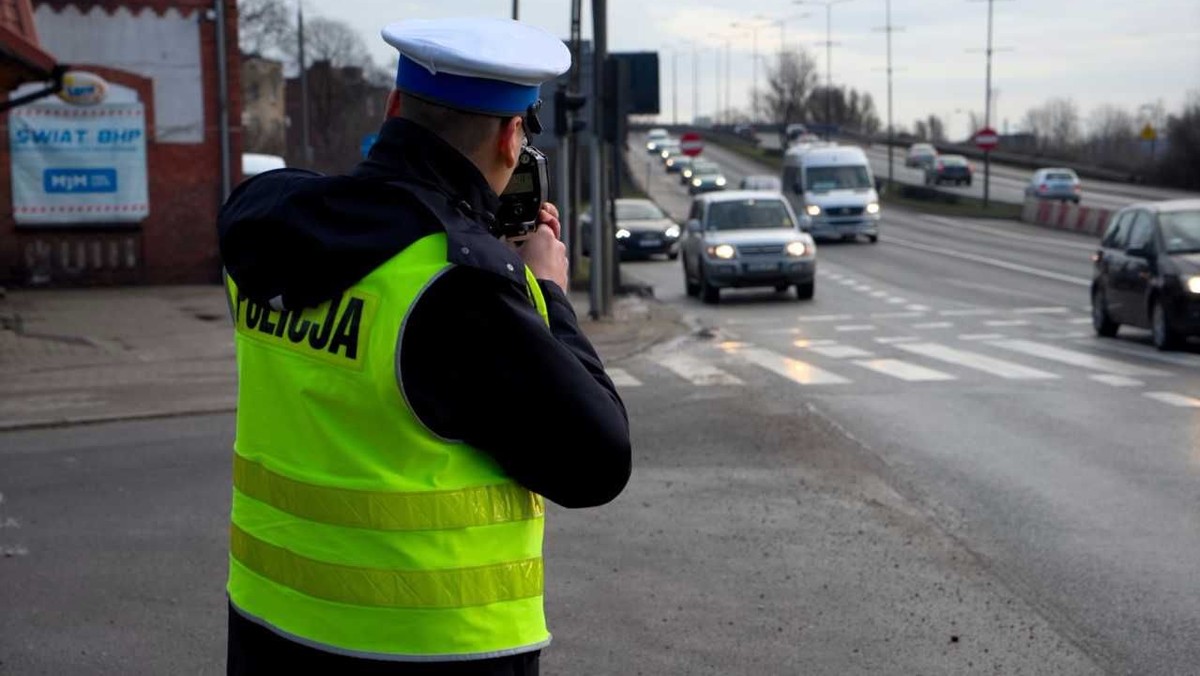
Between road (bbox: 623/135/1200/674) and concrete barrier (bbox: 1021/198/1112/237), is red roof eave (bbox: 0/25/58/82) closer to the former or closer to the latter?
road (bbox: 623/135/1200/674)

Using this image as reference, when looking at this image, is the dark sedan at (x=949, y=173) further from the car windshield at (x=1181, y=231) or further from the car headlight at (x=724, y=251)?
the car windshield at (x=1181, y=231)

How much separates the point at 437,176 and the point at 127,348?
656 inches

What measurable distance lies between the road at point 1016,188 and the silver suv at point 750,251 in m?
36.0

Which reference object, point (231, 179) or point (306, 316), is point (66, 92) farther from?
point (306, 316)

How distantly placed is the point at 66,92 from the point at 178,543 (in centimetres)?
1876

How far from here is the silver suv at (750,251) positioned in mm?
26031

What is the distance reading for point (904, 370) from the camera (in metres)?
15.8

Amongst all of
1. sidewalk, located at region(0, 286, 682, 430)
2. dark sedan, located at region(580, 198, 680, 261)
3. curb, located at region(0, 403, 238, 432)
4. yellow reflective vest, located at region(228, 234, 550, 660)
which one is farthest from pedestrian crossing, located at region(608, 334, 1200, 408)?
dark sedan, located at region(580, 198, 680, 261)

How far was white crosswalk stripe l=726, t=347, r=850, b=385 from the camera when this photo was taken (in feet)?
49.3

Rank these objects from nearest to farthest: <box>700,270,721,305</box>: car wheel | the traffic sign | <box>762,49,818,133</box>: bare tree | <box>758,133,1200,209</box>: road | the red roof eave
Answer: the red roof eave, <box>700,270,721,305</box>: car wheel, the traffic sign, <box>758,133,1200,209</box>: road, <box>762,49,818,133</box>: bare tree

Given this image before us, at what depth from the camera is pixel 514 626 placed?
98.4 inches

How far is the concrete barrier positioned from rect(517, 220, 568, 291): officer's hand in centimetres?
4573

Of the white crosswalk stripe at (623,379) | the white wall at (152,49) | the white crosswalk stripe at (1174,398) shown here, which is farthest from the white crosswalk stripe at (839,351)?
the white wall at (152,49)

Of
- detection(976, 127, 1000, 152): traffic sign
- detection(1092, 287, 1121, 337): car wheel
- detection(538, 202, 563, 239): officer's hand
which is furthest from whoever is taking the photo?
detection(976, 127, 1000, 152): traffic sign
